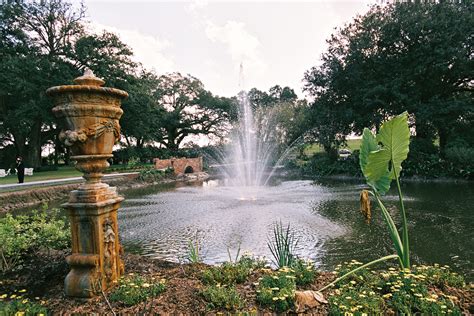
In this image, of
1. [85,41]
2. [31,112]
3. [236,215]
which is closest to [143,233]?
[236,215]

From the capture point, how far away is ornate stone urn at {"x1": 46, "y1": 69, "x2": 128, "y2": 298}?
10.4 ft

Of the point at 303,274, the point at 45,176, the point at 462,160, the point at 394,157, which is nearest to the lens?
the point at 303,274

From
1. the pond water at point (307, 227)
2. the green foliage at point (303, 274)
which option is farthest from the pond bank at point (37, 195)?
the green foliage at point (303, 274)

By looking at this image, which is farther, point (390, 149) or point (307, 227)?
point (307, 227)

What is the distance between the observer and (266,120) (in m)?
32.6

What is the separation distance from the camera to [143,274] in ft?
12.6

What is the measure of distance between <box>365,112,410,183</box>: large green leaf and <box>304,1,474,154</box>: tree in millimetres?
17929

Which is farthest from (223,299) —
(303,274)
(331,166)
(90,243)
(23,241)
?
(331,166)

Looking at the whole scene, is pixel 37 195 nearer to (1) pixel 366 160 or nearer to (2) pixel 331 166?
(1) pixel 366 160

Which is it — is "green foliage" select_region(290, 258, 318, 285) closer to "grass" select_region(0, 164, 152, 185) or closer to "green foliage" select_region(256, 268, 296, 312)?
"green foliage" select_region(256, 268, 296, 312)

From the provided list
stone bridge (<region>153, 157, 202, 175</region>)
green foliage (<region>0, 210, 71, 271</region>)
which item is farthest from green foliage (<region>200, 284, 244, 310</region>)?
stone bridge (<region>153, 157, 202, 175</region>)

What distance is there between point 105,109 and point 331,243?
5309mm

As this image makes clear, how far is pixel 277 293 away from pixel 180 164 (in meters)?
24.1

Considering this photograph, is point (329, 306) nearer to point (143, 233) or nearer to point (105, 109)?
point (105, 109)
